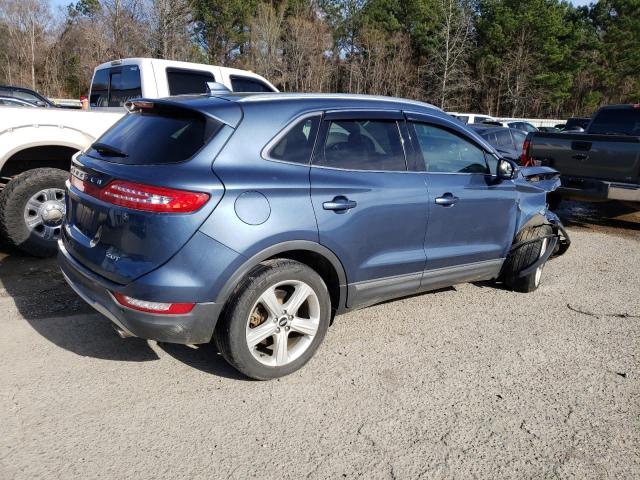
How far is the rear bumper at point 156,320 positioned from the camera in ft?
9.40

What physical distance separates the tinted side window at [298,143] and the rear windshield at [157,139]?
394 mm

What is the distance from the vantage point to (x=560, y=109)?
50.3m

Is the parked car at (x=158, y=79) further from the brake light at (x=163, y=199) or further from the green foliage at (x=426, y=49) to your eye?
the green foliage at (x=426, y=49)

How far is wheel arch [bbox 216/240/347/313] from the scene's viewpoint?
2.95m

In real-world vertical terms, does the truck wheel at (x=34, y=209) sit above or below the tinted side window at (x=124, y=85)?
below

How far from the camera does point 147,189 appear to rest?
2799 millimetres

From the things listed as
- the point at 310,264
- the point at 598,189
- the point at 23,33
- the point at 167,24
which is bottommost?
the point at 310,264

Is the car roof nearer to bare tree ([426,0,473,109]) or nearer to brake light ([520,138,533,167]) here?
brake light ([520,138,533,167])

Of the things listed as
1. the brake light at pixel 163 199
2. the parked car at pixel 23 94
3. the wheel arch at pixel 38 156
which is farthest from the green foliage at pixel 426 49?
the brake light at pixel 163 199

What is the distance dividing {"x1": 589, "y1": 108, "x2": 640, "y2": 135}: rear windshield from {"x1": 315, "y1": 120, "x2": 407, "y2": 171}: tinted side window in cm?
712

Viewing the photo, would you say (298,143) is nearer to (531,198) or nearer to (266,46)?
(531,198)

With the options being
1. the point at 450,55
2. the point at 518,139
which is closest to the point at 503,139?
the point at 518,139

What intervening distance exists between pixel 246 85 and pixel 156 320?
5264mm

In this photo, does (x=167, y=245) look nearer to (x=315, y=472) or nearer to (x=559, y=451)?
(x=315, y=472)
